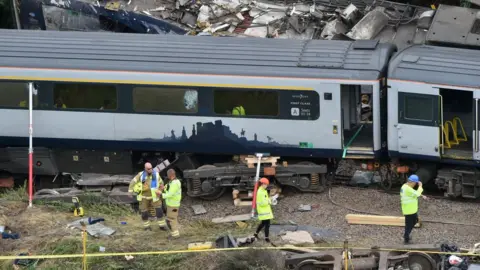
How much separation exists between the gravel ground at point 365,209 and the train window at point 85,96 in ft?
8.53

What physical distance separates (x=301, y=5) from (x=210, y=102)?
662 centimetres

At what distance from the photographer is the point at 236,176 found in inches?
714

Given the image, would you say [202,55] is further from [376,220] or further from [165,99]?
[376,220]

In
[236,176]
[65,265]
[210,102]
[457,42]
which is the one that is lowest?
[65,265]

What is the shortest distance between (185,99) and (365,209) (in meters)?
4.22

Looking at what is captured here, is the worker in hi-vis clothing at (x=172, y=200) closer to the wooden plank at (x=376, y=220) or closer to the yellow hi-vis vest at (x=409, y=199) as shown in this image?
the wooden plank at (x=376, y=220)

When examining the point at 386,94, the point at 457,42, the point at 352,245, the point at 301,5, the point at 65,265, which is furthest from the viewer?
the point at 301,5

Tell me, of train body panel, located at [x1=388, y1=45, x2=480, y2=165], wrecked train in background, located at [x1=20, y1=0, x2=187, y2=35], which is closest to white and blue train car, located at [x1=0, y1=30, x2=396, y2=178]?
train body panel, located at [x1=388, y1=45, x2=480, y2=165]

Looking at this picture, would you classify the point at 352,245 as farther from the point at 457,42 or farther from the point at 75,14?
the point at 75,14

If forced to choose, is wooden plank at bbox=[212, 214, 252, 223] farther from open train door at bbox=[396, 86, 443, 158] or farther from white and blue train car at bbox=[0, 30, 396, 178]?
open train door at bbox=[396, 86, 443, 158]

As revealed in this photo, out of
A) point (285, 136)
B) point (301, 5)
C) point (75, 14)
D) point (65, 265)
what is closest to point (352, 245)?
point (285, 136)

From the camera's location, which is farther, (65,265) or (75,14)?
(75,14)

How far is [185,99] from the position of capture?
18219mm

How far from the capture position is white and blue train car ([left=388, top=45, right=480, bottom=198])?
17203mm
